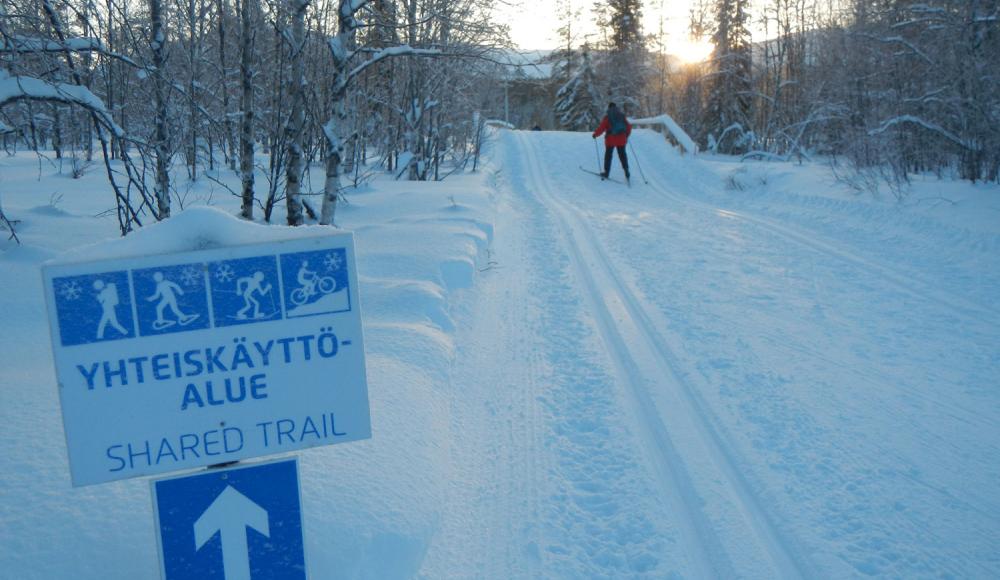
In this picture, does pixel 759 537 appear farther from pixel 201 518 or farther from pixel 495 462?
pixel 201 518

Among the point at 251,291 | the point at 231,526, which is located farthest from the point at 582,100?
the point at 231,526

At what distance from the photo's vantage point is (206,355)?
5.74 feet

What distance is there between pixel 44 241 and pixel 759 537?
7.26m

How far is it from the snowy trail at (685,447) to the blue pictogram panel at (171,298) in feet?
7.68

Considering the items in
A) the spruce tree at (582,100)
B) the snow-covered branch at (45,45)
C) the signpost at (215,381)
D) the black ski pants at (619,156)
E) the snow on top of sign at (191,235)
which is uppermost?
the spruce tree at (582,100)

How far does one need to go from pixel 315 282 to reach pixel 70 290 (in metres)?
0.56

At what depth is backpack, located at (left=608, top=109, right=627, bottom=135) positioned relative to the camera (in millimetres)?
18047

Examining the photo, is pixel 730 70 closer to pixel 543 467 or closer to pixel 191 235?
pixel 543 467

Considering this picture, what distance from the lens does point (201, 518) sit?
184cm

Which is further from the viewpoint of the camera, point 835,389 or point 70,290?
point 835,389

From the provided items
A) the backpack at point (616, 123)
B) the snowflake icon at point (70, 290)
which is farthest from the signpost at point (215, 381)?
the backpack at point (616, 123)

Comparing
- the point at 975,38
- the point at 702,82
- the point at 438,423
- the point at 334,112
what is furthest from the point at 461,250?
the point at 702,82

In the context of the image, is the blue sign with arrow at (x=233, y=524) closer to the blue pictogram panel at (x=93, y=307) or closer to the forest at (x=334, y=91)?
the blue pictogram panel at (x=93, y=307)

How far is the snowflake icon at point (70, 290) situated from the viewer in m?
1.62
